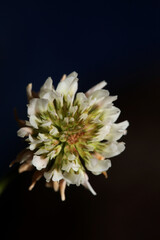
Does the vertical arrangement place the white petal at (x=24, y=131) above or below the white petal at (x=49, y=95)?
below

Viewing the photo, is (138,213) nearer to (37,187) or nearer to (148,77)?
(37,187)

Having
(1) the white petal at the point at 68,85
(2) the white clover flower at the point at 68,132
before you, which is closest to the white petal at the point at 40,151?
(2) the white clover flower at the point at 68,132

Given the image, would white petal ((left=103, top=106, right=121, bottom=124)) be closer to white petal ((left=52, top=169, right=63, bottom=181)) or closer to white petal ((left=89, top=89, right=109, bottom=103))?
white petal ((left=89, top=89, right=109, bottom=103))

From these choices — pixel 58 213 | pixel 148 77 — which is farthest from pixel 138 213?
pixel 148 77

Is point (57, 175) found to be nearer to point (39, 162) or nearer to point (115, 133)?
point (39, 162)

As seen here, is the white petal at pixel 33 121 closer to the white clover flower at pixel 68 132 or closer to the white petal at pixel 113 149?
the white clover flower at pixel 68 132

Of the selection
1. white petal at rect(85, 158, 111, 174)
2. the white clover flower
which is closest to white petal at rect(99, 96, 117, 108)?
the white clover flower

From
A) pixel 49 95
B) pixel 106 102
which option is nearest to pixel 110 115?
pixel 106 102

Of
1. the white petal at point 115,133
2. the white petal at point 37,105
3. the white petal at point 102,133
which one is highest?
the white petal at point 37,105
